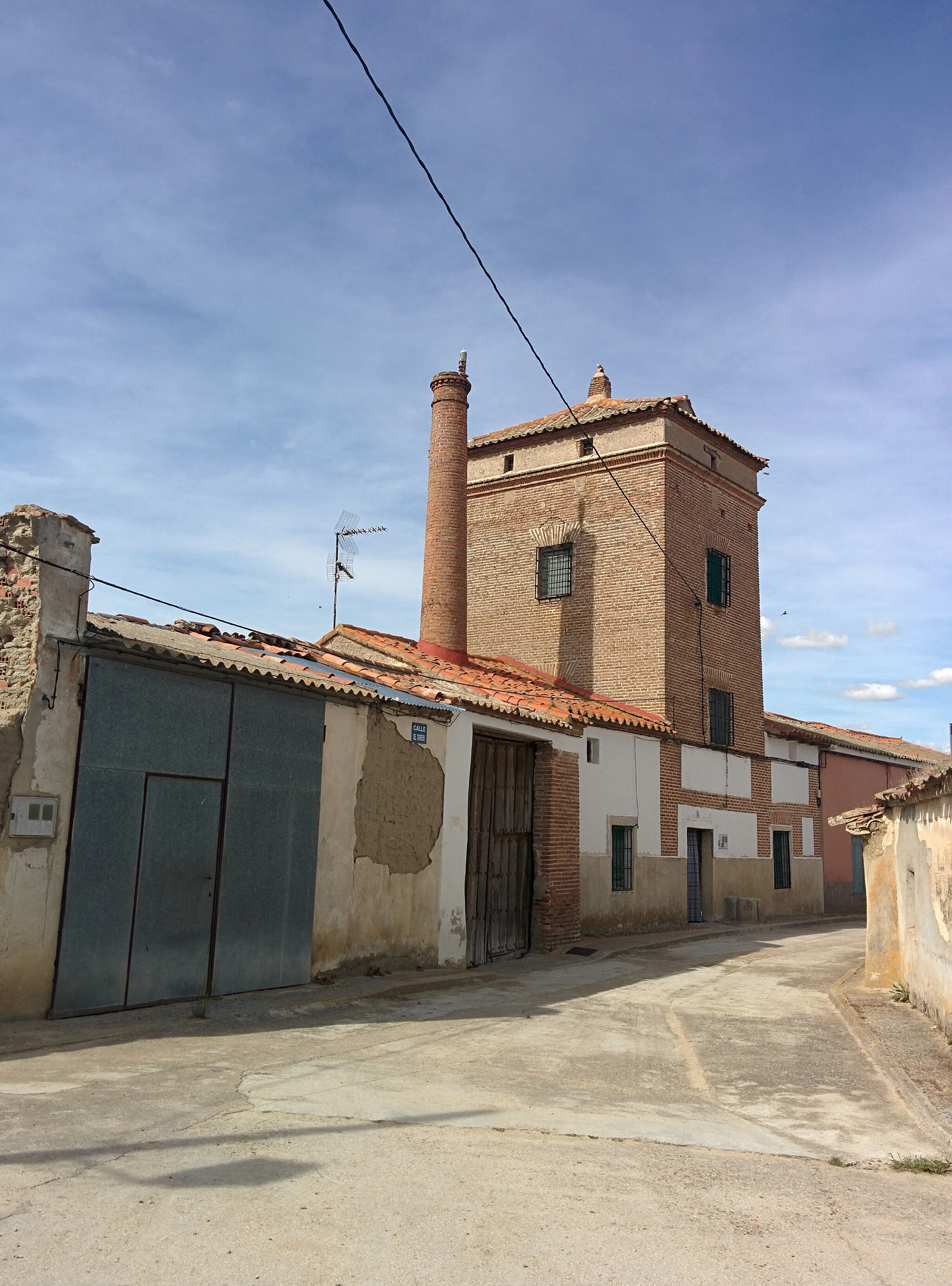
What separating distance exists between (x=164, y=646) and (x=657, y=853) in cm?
1182

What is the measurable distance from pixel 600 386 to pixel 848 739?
13308mm

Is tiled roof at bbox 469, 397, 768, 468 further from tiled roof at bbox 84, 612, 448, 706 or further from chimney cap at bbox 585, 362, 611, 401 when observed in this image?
tiled roof at bbox 84, 612, 448, 706

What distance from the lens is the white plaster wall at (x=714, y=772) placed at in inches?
766

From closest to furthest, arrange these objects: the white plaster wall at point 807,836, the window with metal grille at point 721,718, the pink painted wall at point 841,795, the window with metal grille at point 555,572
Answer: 1. the window with metal grille at point 721,718
2. the window with metal grille at point 555,572
3. the white plaster wall at point 807,836
4. the pink painted wall at point 841,795

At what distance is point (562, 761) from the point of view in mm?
14992

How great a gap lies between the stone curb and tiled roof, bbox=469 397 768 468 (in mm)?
12713

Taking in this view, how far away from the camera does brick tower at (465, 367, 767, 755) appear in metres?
20.1

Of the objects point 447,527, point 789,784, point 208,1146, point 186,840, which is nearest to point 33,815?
point 186,840

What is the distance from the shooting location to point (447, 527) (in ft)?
63.1

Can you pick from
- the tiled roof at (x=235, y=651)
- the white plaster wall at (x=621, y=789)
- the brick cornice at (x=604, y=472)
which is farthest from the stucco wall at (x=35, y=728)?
the brick cornice at (x=604, y=472)

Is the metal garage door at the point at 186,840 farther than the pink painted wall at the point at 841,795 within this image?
No

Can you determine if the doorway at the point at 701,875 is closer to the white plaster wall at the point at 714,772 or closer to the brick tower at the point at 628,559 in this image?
the white plaster wall at the point at 714,772

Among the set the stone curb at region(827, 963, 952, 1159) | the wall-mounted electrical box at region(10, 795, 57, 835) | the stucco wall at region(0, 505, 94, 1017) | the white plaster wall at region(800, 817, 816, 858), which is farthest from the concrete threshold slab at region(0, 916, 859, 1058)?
the white plaster wall at region(800, 817, 816, 858)

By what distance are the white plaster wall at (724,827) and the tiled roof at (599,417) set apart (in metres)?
8.15
